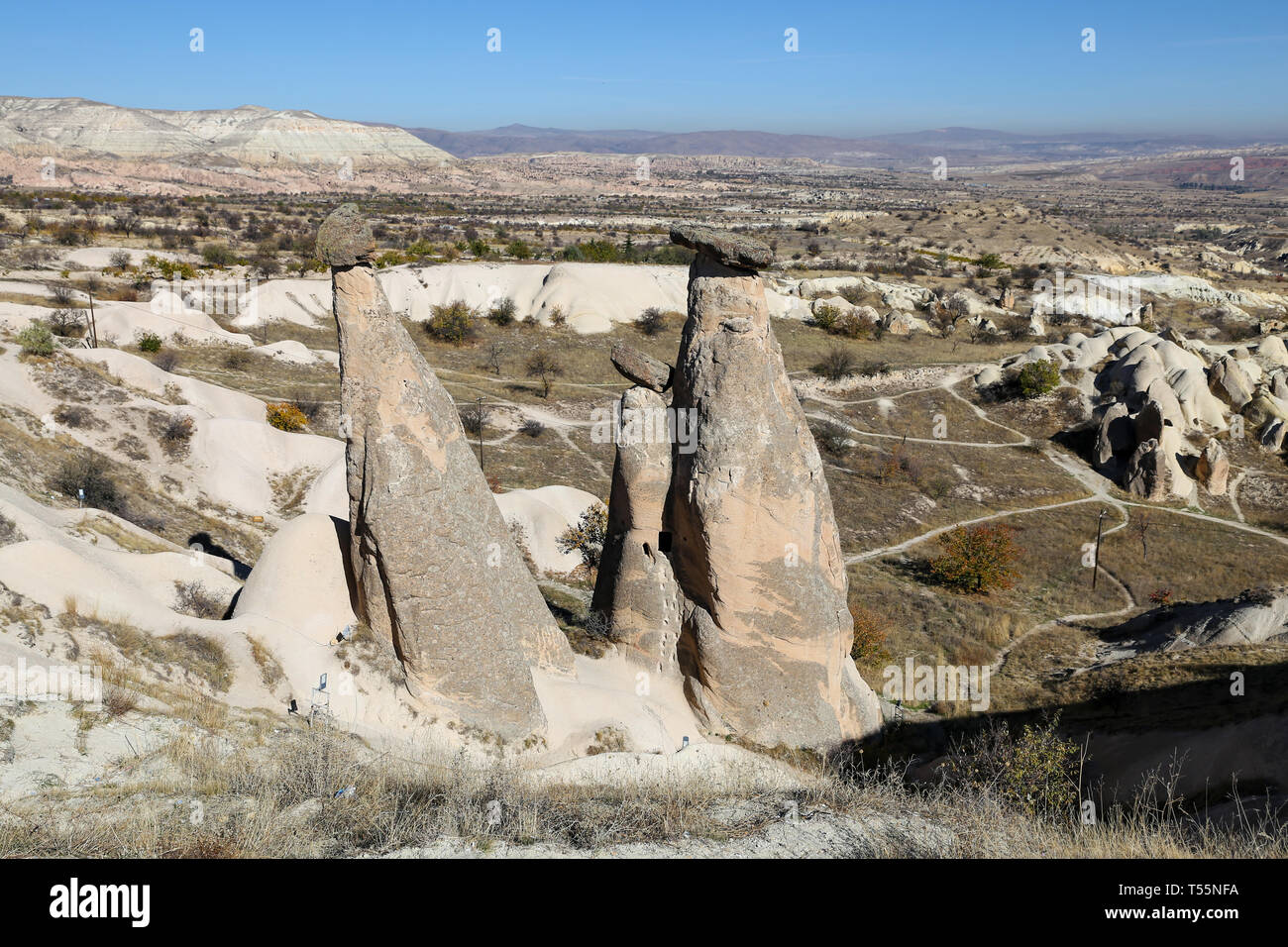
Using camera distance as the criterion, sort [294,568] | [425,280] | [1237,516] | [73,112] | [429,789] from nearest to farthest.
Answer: [429,789] → [294,568] → [1237,516] → [425,280] → [73,112]

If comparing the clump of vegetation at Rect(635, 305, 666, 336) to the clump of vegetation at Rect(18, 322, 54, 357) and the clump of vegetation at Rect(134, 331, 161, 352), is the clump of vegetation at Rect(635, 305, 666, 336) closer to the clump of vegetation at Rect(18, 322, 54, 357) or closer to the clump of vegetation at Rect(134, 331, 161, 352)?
the clump of vegetation at Rect(134, 331, 161, 352)

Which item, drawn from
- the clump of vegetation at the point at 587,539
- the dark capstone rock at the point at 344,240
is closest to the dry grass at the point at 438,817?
the dark capstone rock at the point at 344,240

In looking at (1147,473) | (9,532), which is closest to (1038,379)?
(1147,473)

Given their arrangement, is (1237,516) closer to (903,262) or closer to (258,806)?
(258,806)

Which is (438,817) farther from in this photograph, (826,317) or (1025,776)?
(826,317)

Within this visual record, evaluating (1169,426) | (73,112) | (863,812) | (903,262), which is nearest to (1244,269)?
(903,262)

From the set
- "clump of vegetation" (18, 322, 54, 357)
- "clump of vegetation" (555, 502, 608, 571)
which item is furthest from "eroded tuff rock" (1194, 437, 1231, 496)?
"clump of vegetation" (18, 322, 54, 357)
